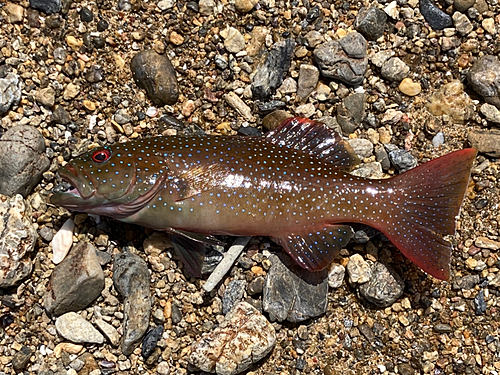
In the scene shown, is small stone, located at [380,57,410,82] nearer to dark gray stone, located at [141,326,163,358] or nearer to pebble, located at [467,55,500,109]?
pebble, located at [467,55,500,109]

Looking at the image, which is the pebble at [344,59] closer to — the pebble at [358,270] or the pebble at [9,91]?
the pebble at [358,270]

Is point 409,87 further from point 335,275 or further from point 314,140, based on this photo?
point 335,275

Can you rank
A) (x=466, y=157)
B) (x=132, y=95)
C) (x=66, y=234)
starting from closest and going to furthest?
(x=466, y=157)
(x=66, y=234)
(x=132, y=95)

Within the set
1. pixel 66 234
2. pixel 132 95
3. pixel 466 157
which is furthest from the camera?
pixel 132 95

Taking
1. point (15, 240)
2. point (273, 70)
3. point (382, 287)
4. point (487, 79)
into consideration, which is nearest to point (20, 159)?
point (15, 240)

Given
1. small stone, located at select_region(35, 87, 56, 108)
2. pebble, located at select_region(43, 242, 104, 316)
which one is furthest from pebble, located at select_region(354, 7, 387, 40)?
pebble, located at select_region(43, 242, 104, 316)

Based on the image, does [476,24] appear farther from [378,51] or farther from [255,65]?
[255,65]

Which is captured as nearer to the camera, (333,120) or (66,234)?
(66,234)

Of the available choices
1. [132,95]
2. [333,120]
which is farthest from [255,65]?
[132,95]
